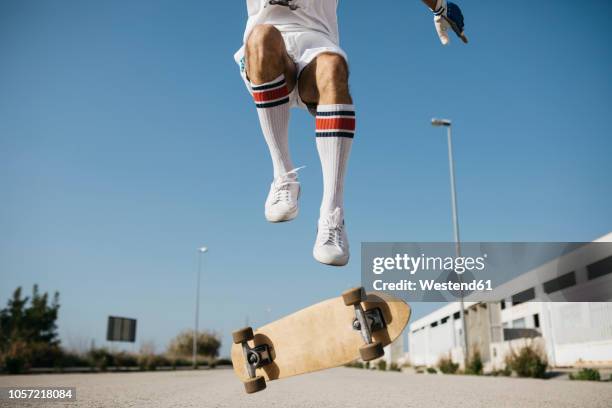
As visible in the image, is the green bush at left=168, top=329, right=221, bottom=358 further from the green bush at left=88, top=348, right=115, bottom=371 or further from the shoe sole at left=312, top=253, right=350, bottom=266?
the shoe sole at left=312, top=253, right=350, bottom=266

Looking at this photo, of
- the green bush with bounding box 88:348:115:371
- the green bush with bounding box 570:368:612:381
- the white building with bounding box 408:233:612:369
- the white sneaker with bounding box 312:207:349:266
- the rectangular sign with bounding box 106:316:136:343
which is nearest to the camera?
the white sneaker with bounding box 312:207:349:266

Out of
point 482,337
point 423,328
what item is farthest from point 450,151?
point 423,328

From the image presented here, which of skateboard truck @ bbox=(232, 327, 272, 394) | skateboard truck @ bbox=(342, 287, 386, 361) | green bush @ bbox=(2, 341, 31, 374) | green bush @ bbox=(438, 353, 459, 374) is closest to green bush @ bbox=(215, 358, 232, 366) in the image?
green bush @ bbox=(2, 341, 31, 374)

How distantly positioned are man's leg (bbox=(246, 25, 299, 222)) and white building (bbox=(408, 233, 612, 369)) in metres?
16.3

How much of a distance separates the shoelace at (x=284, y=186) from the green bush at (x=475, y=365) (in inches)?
798

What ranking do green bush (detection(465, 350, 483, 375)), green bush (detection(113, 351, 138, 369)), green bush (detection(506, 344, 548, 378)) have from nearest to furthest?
green bush (detection(506, 344, 548, 378)) < green bush (detection(465, 350, 483, 375)) < green bush (detection(113, 351, 138, 369))

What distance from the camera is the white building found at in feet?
63.1

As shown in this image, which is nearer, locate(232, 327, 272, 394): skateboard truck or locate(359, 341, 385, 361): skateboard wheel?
locate(359, 341, 385, 361): skateboard wheel

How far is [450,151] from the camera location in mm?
23109

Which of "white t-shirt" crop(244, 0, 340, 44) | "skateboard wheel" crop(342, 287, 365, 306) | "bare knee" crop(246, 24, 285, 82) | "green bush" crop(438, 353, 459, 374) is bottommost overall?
"green bush" crop(438, 353, 459, 374)

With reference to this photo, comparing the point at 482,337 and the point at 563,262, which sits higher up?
the point at 563,262

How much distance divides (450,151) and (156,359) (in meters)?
20.9

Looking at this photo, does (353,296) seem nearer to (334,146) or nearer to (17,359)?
(334,146)

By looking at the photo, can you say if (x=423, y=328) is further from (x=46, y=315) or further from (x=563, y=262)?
(x=46, y=315)
